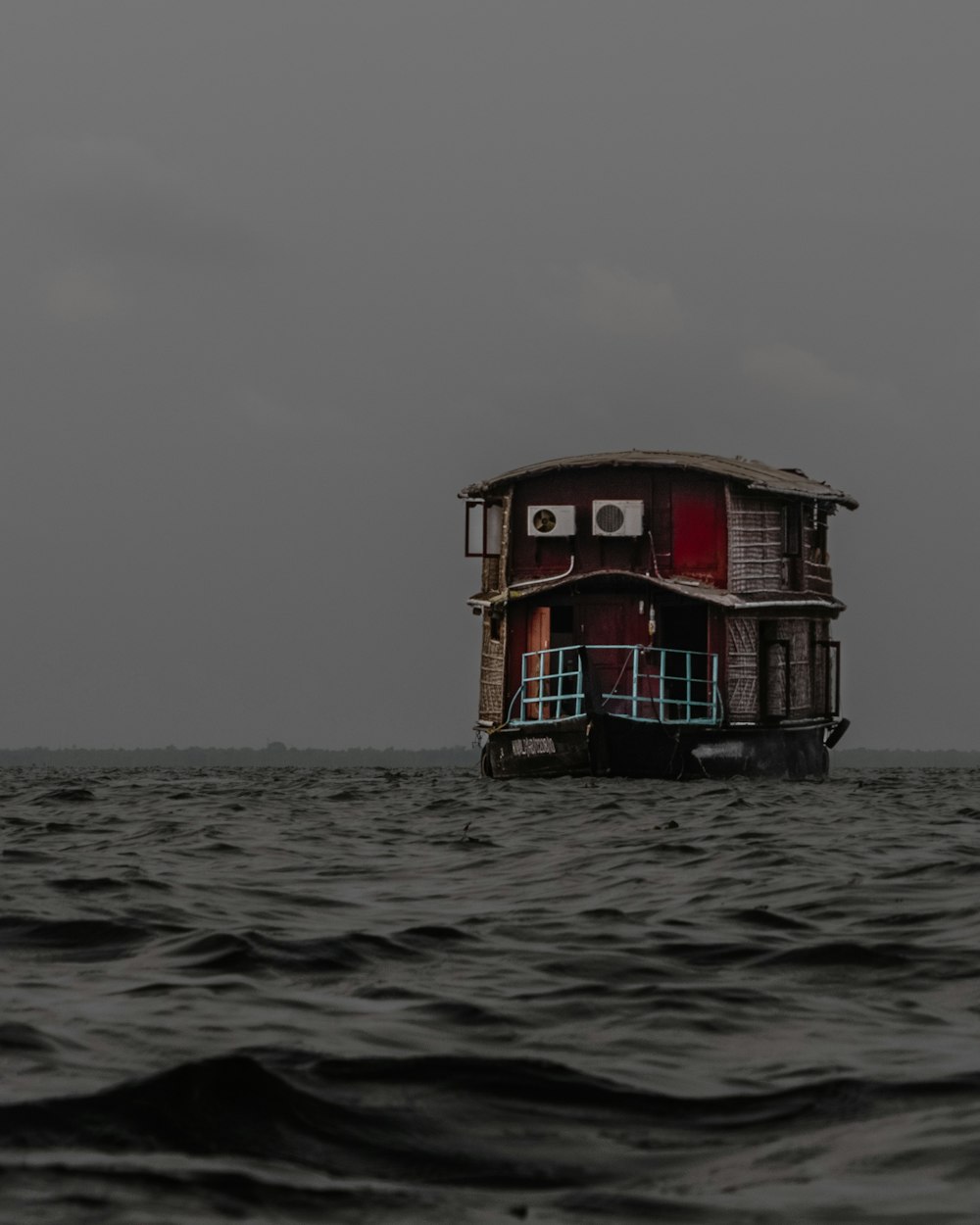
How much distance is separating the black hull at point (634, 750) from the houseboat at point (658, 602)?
51 mm

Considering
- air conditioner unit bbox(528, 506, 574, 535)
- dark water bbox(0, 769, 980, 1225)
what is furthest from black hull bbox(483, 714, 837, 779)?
dark water bbox(0, 769, 980, 1225)

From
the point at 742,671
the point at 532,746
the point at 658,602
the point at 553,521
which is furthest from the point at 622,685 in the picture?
the point at 553,521

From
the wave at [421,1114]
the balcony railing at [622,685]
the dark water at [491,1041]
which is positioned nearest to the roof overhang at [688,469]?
the balcony railing at [622,685]

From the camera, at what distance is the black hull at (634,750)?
90.3ft

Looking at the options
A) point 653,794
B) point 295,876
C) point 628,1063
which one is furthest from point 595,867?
point 653,794

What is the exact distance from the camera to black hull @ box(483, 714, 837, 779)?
90.3 feet

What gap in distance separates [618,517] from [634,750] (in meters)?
5.45

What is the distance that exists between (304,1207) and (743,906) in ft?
18.7

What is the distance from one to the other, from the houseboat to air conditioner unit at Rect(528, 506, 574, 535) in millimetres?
25

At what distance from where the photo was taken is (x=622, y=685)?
3122 centimetres

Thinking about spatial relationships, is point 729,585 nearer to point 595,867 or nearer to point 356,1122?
point 595,867

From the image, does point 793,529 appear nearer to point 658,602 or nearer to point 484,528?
point 658,602

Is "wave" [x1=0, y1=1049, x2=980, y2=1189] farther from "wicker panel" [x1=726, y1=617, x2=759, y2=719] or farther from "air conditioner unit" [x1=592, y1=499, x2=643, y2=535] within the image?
"air conditioner unit" [x1=592, y1=499, x2=643, y2=535]

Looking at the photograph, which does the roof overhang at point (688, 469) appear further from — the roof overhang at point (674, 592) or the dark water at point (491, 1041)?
the dark water at point (491, 1041)
